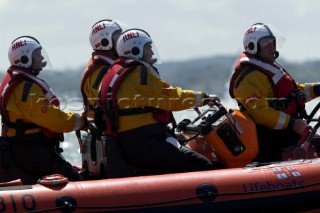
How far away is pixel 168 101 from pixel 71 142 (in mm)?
Answer: 18331

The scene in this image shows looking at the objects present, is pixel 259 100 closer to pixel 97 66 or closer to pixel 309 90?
pixel 309 90

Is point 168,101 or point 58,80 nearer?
point 168,101

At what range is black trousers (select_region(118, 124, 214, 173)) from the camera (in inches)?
332

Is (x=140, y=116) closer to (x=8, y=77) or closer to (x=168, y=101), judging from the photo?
(x=168, y=101)

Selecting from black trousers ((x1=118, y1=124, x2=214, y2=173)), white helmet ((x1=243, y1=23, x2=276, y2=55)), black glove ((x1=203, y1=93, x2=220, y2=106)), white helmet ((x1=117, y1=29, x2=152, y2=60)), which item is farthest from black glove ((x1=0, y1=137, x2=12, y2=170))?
white helmet ((x1=243, y1=23, x2=276, y2=55))

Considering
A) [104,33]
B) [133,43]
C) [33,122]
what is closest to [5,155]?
[33,122]

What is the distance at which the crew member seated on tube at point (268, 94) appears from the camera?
9.05 meters

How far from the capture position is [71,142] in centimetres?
2655

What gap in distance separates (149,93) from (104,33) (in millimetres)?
2196

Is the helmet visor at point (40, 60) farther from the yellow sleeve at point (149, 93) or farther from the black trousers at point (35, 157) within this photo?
the yellow sleeve at point (149, 93)

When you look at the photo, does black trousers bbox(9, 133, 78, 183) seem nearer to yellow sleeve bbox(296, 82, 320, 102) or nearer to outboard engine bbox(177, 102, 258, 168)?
outboard engine bbox(177, 102, 258, 168)

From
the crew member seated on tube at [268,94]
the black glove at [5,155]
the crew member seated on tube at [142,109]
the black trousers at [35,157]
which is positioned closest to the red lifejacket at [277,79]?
the crew member seated on tube at [268,94]

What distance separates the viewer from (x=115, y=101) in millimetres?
8438

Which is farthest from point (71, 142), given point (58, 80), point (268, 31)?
point (268, 31)
